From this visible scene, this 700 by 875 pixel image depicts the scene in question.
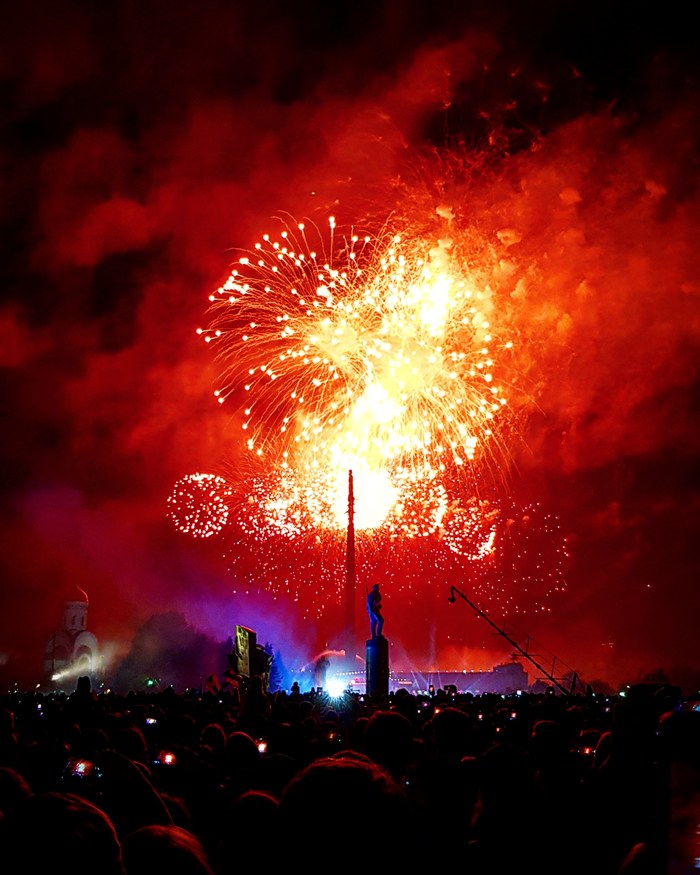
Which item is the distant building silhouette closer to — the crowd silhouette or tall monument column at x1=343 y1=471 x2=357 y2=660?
tall monument column at x1=343 y1=471 x2=357 y2=660

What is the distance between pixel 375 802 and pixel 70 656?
332 feet

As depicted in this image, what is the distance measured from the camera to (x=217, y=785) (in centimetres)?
633

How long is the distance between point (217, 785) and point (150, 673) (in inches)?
3355

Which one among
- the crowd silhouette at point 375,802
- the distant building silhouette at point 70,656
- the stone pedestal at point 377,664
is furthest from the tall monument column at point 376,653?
the distant building silhouette at point 70,656

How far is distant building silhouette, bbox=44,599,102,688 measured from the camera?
3647 inches

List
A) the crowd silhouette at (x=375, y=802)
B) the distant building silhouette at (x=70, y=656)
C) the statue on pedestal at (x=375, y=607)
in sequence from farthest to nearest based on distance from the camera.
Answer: the distant building silhouette at (x=70, y=656) → the statue on pedestal at (x=375, y=607) → the crowd silhouette at (x=375, y=802)

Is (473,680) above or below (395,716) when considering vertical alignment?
above

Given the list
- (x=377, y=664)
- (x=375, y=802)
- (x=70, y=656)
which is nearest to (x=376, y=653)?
(x=377, y=664)

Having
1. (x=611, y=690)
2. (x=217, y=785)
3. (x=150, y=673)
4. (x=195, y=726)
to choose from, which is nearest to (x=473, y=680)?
(x=611, y=690)

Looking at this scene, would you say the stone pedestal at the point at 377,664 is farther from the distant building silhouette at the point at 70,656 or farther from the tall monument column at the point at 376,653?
the distant building silhouette at the point at 70,656

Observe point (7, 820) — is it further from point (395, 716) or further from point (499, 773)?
point (395, 716)

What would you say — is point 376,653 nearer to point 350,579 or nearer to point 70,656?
point 350,579

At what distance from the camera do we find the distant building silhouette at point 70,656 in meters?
92.6

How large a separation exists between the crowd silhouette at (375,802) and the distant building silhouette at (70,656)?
3623 inches
